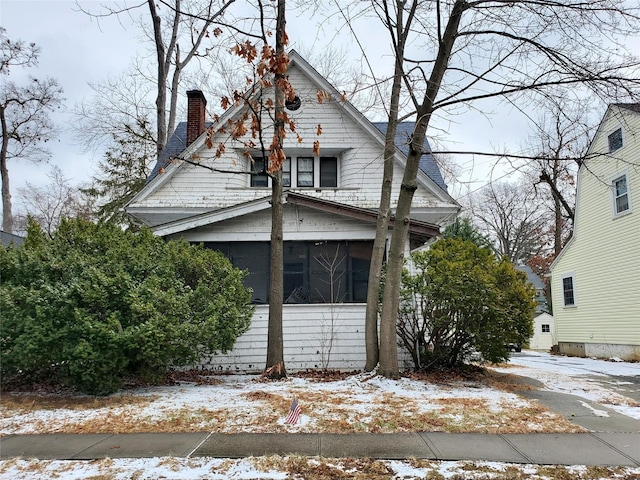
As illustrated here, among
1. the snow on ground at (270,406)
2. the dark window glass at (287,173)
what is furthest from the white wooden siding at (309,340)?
the dark window glass at (287,173)

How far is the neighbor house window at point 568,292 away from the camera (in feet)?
61.6

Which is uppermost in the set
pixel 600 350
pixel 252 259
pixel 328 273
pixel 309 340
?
pixel 252 259

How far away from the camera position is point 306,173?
13.2 meters

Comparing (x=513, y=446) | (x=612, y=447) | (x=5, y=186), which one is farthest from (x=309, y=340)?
(x=5, y=186)

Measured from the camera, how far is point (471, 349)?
9.51 m

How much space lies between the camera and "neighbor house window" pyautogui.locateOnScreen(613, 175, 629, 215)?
49.8ft

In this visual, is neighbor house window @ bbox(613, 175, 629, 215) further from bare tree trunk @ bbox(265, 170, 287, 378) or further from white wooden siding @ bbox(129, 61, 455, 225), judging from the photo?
bare tree trunk @ bbox(265, 170, 287, 378)

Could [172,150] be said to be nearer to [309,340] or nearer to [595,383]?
[309,340]

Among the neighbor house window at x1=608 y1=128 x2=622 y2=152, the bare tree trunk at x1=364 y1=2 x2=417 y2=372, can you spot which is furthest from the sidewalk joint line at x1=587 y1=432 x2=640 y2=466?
the neighbor house window at x1=608 y1=128 x2=622 y2=152

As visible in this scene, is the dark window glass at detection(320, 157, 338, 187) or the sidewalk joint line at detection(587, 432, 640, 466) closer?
the sidewalk joint line at detection(587, 432, 640, 466)

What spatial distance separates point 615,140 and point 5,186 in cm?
2704

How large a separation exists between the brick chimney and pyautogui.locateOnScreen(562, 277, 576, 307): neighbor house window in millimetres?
15419

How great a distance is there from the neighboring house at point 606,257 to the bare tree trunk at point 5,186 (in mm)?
25441

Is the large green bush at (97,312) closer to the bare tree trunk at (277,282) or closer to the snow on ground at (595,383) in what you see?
the bare tree trunk at (277,282)
